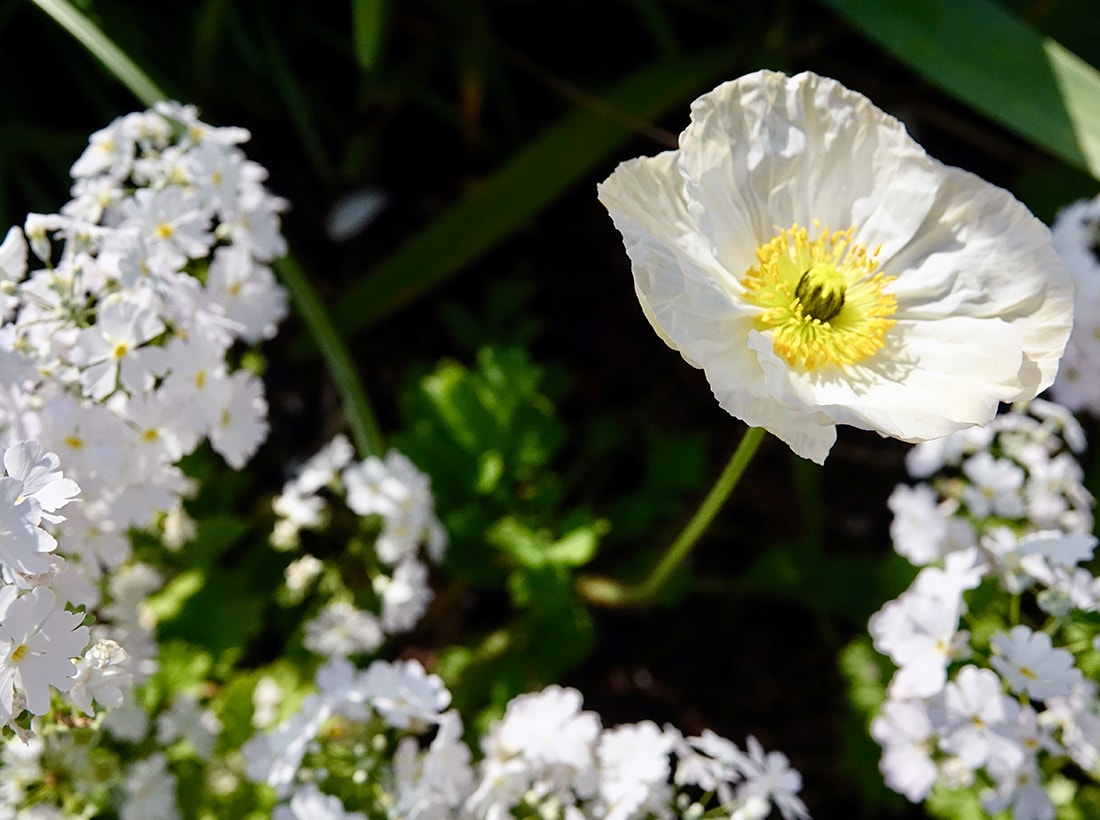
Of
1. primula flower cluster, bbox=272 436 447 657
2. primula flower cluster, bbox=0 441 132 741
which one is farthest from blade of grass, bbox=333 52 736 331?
primula flower cluster, bbox=0 441 132 741

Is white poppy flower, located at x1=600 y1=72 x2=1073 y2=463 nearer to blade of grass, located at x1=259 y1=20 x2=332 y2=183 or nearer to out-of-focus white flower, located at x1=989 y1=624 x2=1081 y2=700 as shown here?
out-of-focus white flower, located at x1=989 y1=624 x2=1081 y2=700

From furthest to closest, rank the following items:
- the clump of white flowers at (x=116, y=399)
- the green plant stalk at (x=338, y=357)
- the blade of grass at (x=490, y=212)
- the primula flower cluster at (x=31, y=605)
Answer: the blade of grass at (x=490, y=212)
the green plant stalk at (x=338, y=357)
the clump of white flowers at (x=116, y=399)
the primula flower cluster at (x=31, y=605)

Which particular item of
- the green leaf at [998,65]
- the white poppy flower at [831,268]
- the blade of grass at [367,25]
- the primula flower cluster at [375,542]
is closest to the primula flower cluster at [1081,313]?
the green leaf at [998,65]

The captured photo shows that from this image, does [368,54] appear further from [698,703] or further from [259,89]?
[698,703]

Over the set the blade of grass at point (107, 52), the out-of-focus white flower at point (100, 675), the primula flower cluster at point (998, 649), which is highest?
the blade of grass at point (107, 52)

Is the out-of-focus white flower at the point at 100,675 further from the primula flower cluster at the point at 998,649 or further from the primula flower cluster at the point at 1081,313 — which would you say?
the primula flower cluster at the point at 1081,313

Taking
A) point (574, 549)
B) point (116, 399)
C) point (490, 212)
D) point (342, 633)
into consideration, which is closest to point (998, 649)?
point (574, 549)
